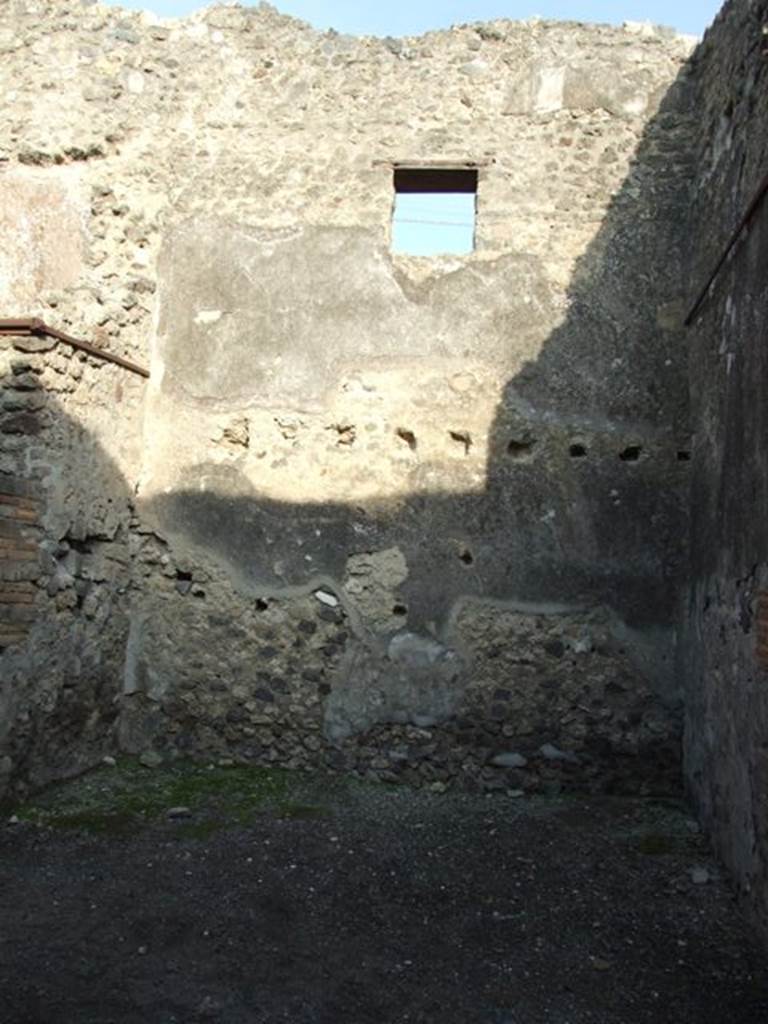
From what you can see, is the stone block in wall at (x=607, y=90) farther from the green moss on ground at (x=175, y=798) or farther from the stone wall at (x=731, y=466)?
the green moss on ground at (x=175, y=798)

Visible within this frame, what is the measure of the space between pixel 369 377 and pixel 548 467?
1.16 m

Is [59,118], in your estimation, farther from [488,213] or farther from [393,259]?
[488,213]

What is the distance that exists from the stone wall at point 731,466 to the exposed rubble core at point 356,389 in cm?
12

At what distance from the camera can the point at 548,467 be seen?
16.5 ft

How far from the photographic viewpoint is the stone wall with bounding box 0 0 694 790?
16.0 feet

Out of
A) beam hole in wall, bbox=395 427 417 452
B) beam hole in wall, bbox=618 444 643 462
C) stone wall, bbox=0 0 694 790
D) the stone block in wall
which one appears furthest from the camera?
the stone block in wall

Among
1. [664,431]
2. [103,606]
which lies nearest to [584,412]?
[664,431]

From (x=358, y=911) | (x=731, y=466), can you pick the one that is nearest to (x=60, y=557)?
(x=358, y=911)

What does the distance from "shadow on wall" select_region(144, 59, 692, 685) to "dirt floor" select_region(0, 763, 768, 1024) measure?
3.79 ft

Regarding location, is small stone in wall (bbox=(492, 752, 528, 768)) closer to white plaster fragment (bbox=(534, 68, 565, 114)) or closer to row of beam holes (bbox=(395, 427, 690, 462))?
row of beam holes (bbox=(395, 427, 690, 462))

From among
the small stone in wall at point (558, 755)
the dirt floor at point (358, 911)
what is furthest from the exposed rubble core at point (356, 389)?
the dirt floor at point (358, 911)

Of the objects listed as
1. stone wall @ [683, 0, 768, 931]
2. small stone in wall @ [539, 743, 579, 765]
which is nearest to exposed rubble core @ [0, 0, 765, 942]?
small stone in wall @ [539, 743, 579, 765]

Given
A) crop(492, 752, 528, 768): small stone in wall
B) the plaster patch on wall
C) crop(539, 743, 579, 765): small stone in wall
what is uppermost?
the plaster patch on wall

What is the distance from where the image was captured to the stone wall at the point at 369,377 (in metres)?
4.89
